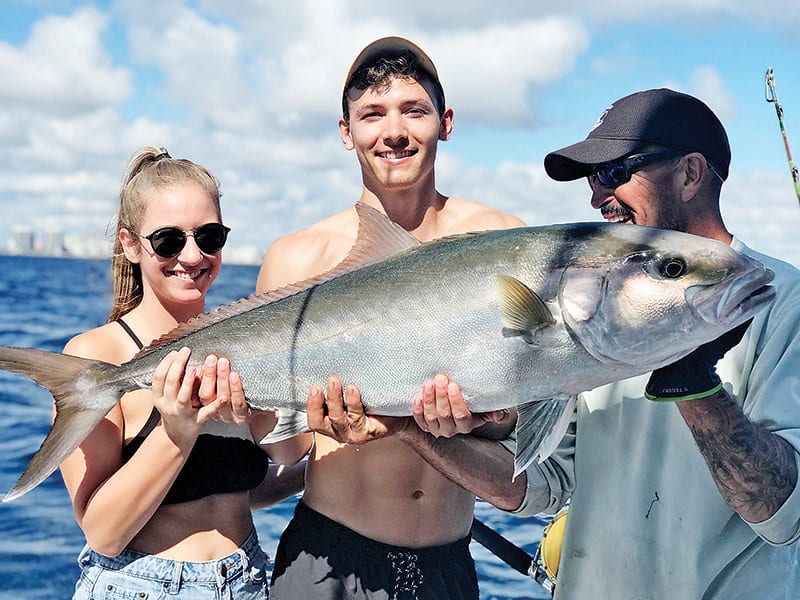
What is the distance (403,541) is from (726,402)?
1.56m

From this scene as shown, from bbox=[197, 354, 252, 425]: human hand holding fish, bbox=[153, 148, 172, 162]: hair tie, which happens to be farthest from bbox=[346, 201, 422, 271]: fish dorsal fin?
bbox=[153, 148, 172, 162]: hair tie

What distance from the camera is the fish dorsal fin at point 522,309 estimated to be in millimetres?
2500

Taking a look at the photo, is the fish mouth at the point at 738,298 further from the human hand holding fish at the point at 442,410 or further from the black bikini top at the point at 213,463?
the black bikini top at the point at 213,463

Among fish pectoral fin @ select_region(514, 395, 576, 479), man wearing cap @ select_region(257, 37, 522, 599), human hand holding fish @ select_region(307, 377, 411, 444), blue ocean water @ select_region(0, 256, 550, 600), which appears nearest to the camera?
fish pectoral fin @ select_region(514, 395, 576, 479)

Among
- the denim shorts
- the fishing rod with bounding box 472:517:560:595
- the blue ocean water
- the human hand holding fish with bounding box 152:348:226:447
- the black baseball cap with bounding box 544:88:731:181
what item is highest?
the black baseball cap with bounding box 544:88:731:181

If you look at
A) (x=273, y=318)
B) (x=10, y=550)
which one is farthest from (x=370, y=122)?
(x=10, y=550)

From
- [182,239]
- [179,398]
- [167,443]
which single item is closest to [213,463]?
[167,443]

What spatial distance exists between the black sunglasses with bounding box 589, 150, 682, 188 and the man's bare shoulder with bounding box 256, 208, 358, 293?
3.87 ft

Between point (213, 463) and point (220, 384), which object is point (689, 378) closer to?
point (220, 384)

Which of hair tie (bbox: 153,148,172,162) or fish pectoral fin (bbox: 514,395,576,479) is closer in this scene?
fish pectoral fin (bbox: 514,395,576,479)

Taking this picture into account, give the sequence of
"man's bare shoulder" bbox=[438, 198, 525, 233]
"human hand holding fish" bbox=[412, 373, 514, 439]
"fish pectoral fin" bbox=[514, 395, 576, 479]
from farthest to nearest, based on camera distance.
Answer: "man's bare shoulder" bbox=[438, 198, 525, 233] < "human hand holding fish" bbox=[412, 373, 514, 439] < "fish pectoral fin" bbox=[514, 395, 576, 479]

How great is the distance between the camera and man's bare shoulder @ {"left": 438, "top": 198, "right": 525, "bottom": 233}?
146 inches

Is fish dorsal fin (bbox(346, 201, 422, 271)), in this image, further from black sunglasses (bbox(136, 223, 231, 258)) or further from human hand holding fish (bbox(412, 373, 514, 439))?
black sunglasses (bbox(136, 223, 231, 258))

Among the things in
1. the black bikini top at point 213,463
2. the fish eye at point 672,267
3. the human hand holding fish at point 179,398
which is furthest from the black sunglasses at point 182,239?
the fish eye at point 672,267
